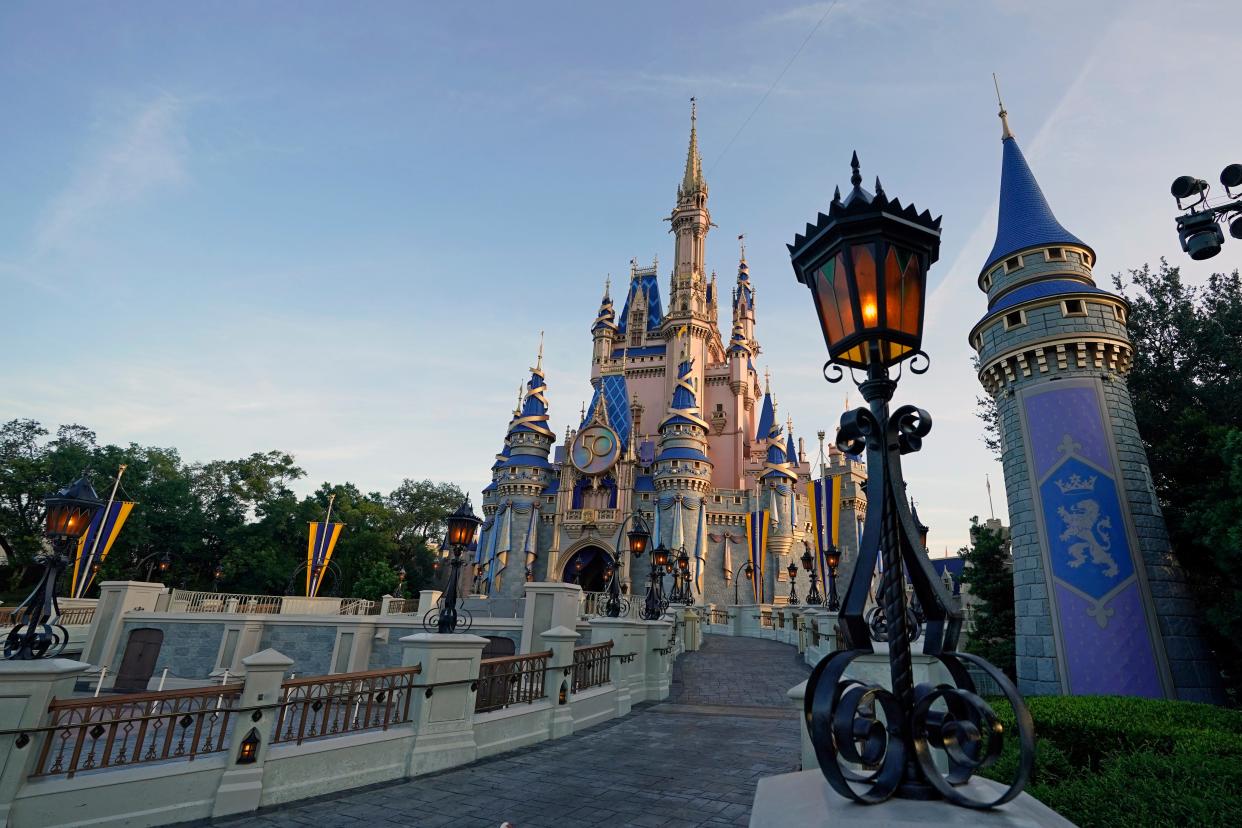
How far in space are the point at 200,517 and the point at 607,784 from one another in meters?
45.2

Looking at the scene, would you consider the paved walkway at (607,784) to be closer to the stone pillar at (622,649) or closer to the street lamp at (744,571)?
the stone pillar at (622,649)

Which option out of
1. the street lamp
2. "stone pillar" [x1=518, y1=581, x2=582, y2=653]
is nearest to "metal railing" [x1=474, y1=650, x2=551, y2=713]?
"stone pillar" [x1=518, y1=581, x2=582, y2=653]

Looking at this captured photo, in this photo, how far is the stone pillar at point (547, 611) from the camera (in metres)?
16.3

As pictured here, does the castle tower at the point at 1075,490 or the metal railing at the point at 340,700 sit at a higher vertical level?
the castle tower at the point at 1075,490

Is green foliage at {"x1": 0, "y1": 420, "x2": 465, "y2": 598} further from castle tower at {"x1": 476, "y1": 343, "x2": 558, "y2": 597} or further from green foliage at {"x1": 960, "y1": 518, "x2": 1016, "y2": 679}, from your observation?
green foliage at {"x1": 960, "y1": 518, "x2": 1016, "y2": 679}

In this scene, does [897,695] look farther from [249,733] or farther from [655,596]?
[655,596]

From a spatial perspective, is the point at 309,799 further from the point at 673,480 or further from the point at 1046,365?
the point at 673,480

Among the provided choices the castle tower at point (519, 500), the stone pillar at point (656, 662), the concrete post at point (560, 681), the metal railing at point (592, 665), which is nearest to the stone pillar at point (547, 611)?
the stone pillar at point (656, 662)

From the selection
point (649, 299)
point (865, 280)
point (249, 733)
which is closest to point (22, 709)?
point (249, 733)

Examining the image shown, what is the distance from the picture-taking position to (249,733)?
21.8ft

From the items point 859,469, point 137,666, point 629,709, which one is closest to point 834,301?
point 629,709

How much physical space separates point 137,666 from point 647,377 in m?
39.0

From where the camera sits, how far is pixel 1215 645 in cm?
1436

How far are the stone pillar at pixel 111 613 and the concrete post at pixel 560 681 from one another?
21.1 meters
